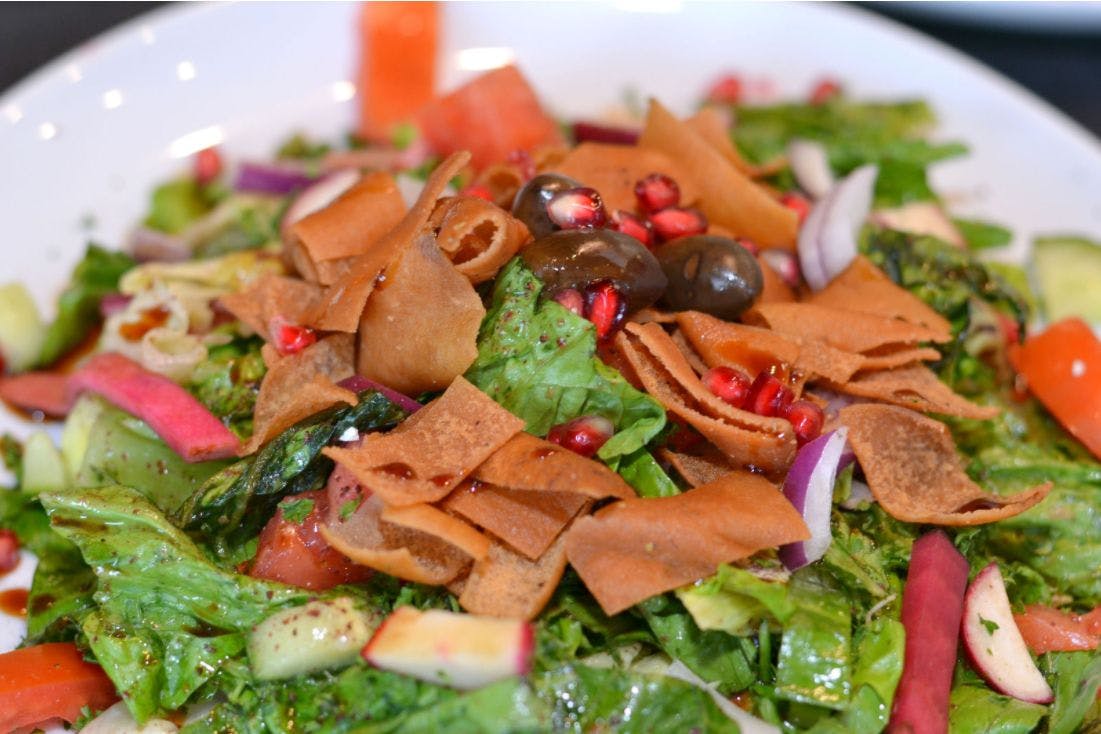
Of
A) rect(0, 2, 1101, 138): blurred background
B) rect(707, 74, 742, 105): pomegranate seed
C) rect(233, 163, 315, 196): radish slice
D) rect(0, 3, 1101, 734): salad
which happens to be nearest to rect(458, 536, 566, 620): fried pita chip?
rect(0, 3, 1101, 734): salad

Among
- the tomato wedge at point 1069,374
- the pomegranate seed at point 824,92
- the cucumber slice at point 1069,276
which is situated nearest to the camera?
the tomato wedge at point 1069,374

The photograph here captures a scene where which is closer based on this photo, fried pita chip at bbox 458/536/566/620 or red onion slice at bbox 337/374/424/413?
fried pita chip at bbox 458/536/566/620

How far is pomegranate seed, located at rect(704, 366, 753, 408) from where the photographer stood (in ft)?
9.60

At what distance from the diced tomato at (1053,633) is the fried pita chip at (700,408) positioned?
0.97 m

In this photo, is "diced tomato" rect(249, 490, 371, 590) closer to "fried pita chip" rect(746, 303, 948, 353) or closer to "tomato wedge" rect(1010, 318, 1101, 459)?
"fried pita chip" rect(746, 303, 948, 353)

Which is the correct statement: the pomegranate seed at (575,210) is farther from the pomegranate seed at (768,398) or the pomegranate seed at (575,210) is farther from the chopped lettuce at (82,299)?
the chopped lettuce at (82,299)

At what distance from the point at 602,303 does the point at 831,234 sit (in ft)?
4.17

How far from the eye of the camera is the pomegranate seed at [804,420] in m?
2.89

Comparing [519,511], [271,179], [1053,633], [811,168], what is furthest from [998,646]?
[271,179]

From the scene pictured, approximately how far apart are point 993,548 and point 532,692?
72.1 inches

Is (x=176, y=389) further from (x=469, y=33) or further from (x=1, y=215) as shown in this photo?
(x=469, y=33)

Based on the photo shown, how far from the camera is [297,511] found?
114 inches

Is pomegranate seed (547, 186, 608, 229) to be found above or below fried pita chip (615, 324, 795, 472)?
above

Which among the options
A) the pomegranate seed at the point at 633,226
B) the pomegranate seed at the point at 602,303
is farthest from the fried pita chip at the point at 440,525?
the pomegranate seed at the point at 633,226
